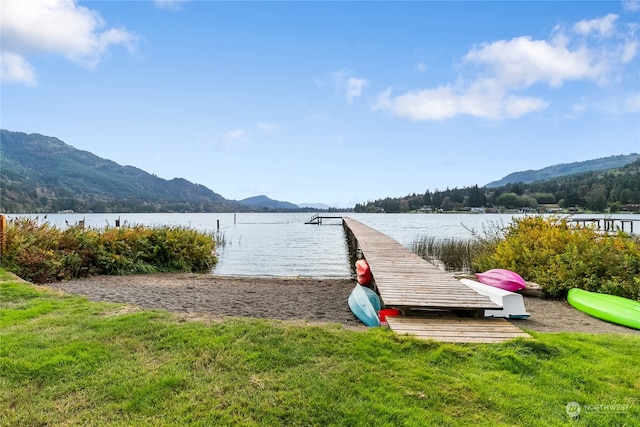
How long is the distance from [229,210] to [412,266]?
153304mm

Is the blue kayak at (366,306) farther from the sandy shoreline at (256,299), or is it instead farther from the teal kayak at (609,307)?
the teal kayak at (609,307)

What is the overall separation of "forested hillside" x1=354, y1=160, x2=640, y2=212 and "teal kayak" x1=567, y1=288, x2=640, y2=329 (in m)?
61.5

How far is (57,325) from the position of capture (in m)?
5.09

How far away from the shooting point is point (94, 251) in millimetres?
11922

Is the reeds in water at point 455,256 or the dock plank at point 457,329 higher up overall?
the dock plank at point 457,329

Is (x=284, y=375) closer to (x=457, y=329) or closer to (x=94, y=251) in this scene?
(x=457, y=329)

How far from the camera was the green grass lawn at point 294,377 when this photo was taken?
3.12 meters

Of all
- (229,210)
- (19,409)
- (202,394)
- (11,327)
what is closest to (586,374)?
(202,394)

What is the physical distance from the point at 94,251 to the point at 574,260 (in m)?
13.3

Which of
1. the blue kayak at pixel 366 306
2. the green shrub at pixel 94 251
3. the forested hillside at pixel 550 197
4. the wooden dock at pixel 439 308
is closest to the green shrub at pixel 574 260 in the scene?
the wooden dock at pixel 439 308

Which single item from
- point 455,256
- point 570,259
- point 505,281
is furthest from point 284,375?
point 455,256

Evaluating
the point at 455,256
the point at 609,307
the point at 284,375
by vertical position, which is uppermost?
the point at 284,375

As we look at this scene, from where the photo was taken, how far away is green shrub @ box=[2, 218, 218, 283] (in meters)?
9.94

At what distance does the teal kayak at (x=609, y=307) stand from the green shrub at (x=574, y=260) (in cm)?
75
